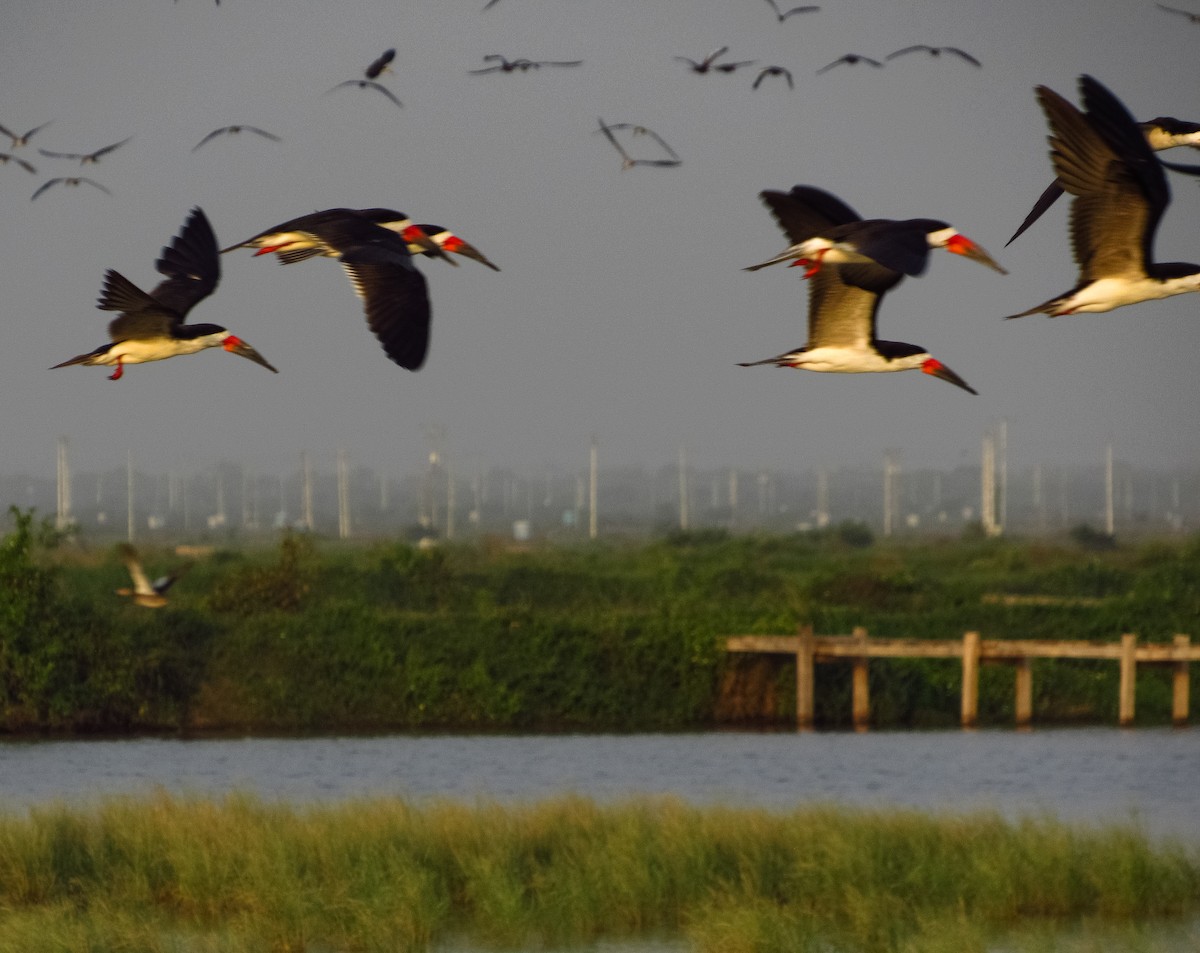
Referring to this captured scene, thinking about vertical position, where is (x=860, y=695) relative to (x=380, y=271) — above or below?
below

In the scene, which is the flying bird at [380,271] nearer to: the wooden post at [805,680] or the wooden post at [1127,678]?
the wooden post at [805,680]

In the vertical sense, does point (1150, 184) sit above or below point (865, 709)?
above

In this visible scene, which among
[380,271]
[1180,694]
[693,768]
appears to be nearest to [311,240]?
[380,271]

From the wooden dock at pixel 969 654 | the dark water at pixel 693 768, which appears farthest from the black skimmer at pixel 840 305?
the wooden dock at pixel 969 654

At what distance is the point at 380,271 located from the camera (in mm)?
11133

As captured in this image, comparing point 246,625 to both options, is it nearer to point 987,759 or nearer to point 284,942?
point 987,759

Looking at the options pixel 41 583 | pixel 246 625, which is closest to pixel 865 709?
pixel 246 625

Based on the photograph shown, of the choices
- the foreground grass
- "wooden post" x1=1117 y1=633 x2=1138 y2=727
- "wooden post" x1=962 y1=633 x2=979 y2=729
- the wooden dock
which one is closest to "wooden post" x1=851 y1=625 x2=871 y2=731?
the wooden dock

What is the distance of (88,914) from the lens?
699 inches

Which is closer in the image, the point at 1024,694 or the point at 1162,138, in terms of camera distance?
the point at 1162,138

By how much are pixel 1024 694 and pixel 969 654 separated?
1.73 meters

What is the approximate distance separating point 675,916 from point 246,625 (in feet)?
71.5

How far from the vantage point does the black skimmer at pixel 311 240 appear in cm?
1079

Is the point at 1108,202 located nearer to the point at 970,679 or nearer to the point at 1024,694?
the point at 970,679
